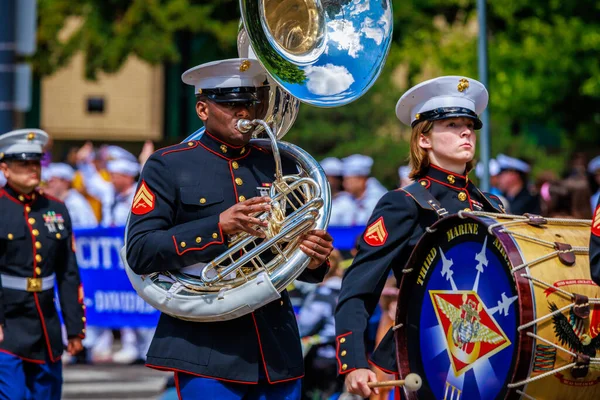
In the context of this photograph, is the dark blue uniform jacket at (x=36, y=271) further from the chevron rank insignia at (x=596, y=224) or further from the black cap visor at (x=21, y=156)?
the chevron rank insignia at (x=596, y=224)

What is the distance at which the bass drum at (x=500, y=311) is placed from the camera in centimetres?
391

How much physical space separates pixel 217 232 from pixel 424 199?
81 centimetres

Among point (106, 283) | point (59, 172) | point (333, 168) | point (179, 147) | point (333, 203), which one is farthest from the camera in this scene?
point (333, 168)

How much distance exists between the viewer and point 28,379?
704cm

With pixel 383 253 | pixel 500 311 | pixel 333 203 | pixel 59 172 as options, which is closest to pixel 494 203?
pixel 383 253

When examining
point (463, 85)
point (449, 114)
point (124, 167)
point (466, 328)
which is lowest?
point (124, 167)

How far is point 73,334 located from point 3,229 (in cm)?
74

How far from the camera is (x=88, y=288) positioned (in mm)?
12305

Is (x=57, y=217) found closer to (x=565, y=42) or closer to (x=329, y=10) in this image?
(x=329, y=10)

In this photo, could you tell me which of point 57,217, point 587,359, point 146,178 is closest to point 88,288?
point 57,217

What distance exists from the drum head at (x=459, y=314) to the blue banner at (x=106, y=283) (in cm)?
777

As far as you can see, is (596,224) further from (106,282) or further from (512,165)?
(106,282)

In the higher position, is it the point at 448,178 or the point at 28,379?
the point at 448,178

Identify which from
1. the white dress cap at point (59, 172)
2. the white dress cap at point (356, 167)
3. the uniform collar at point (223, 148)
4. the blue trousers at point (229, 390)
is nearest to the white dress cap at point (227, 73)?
the uniform collar at point (223, 148)
